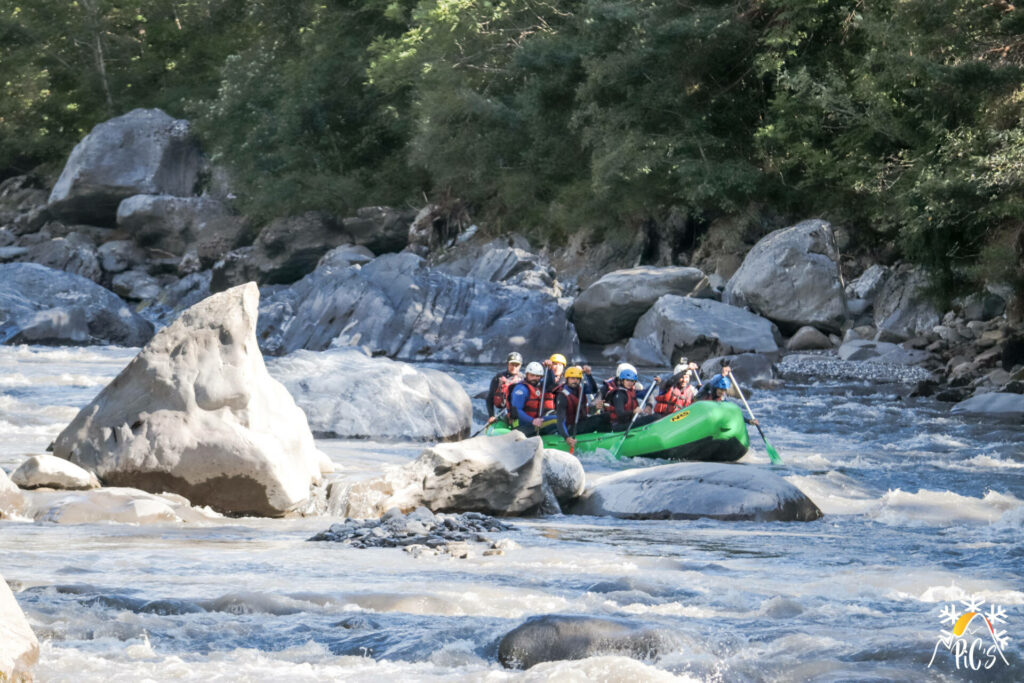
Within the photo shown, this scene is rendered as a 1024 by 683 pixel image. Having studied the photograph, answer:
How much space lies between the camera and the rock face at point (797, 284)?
22234 millimetres

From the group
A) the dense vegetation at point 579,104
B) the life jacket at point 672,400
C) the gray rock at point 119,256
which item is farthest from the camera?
the gray rock at point 119,256

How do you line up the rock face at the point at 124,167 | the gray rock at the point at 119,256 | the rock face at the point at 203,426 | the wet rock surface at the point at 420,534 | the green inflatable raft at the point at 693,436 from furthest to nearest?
the rock face at the point at 124,167 < the gray rock at the point at 119,256 < the green inflatable raft at the point at 693,436 < the rock face at the point at 203,426 < the wet rock surface at the point at 420,534

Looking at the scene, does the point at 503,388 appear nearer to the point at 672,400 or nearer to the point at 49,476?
the point at 672,400

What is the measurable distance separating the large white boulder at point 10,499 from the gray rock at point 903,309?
14.7 m

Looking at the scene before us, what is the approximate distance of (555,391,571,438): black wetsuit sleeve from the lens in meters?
12.7

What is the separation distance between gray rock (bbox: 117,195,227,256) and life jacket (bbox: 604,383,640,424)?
24895mm

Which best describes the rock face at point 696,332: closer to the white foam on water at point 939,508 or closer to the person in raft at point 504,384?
the person in raft at point 504,384

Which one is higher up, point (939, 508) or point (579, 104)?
point (579, 104)

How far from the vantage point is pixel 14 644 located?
4.45 meters

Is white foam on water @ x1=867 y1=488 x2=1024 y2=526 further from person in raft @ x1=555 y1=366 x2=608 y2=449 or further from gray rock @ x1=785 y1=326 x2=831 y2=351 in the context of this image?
gray rock @ x1=785 y1=326 x2=831 y2=351

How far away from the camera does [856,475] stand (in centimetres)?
1133

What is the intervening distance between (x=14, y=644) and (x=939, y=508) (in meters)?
6.66

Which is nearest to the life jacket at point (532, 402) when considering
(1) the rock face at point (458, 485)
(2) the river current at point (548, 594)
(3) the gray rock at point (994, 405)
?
(2) the river current at point (548, 594)

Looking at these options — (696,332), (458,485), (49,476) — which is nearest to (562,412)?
(458,485)
